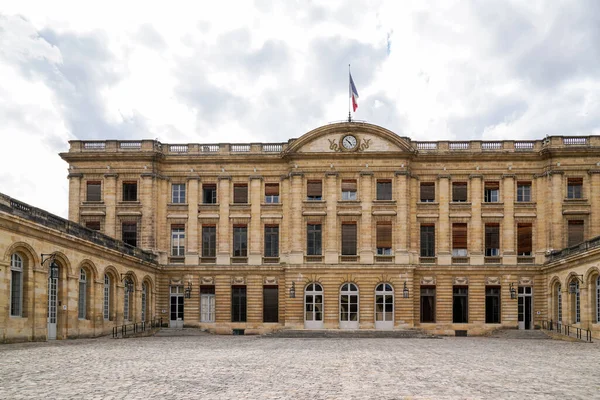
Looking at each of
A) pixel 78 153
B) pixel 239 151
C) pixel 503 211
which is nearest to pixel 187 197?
pixel 239 151

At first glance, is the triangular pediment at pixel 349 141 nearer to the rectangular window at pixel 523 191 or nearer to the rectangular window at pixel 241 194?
the rectangular window at pixel 241 194

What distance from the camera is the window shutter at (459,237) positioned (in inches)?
1702

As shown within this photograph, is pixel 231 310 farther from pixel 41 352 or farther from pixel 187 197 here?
pixel 41 352

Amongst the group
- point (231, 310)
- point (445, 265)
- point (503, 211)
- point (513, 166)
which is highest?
point (513, 166)

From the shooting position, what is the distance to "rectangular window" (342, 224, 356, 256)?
140 ft

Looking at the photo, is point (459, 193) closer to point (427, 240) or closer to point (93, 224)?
point (427, 240)

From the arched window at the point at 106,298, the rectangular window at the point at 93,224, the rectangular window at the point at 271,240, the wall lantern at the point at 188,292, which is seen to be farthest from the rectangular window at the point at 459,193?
the rectangular window at the point at 93,224

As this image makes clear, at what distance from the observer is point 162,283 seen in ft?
143

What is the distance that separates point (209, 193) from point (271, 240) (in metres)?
5.03

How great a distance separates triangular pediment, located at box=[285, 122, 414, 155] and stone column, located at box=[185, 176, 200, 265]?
21.0 feet

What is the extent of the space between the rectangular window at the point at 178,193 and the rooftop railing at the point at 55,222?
634 cm

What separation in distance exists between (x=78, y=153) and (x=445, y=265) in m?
23.8

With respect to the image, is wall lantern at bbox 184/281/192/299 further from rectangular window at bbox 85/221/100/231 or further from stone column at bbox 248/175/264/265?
rectangular window at bbox 85/221/100/231

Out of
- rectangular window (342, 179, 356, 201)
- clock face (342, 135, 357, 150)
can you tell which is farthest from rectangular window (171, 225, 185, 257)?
clock face (342, 135, 357, 150)
